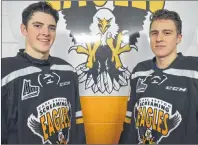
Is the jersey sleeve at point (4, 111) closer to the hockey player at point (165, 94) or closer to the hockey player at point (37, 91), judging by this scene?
the hockey player at point (37, 91)

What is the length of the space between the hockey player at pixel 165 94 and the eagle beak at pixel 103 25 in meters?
0.37

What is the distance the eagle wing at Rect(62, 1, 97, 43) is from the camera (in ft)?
6.59

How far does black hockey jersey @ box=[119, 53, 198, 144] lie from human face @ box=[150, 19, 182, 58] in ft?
0.30

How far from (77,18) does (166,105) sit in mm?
988

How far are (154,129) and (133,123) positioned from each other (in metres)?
0.17

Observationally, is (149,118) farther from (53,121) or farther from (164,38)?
(53,121)

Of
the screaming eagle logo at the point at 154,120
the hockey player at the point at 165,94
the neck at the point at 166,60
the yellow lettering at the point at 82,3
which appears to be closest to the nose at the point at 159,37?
the hockey player at the point at 165,94

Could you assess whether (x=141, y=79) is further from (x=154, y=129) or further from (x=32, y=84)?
(x=32, y=84)

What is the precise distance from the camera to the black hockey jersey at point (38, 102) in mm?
1705

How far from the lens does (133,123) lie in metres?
1.90

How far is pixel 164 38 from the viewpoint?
5.95 feet

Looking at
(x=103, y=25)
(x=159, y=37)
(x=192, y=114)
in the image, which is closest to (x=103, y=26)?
(x=103, y=25)

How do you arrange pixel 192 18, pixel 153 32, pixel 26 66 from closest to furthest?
1. pixel 26 66
2. pixel 153 32
3. pixel 192 18

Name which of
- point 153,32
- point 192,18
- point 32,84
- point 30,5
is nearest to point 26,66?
point 32,84
